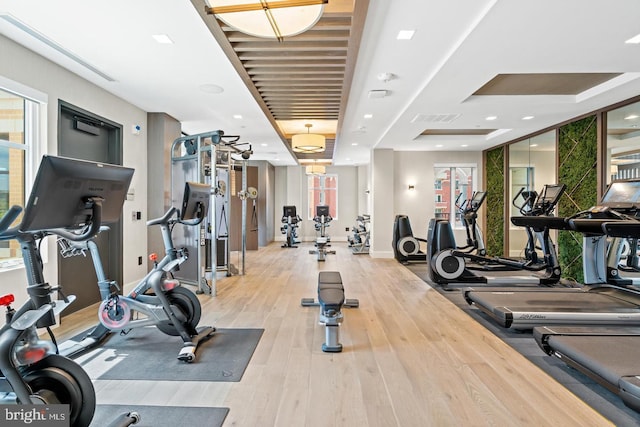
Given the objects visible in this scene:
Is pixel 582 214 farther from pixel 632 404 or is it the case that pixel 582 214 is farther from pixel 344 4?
pixel 344 4

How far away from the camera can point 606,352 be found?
247 centimetres

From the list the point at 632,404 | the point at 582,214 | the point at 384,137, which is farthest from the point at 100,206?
the point at 384,137

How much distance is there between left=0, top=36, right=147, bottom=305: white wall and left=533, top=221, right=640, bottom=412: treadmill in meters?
4.56

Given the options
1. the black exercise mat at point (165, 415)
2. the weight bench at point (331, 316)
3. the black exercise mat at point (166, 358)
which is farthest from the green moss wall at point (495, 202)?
the black exercise mat at point (165, 415)

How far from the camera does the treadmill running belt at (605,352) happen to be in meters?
2.21

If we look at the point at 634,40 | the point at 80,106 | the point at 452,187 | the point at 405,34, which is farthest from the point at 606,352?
the point at 452,187

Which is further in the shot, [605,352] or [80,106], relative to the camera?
[80,106]

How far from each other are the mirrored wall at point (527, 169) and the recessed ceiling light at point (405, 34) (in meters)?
5.11

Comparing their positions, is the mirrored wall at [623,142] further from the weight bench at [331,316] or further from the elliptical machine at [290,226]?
the elliptical machine at [290,226]

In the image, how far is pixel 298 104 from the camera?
571cm

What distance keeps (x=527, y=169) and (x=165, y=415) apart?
8433 millimetres

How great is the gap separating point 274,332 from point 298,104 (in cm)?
361

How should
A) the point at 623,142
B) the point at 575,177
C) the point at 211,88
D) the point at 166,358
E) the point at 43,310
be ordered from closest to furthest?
the point at 43,310
the point at 166,358
the point at 211,88
the point at 623,142
the point at 575,177

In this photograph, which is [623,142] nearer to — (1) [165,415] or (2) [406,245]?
(2) [406,245]
